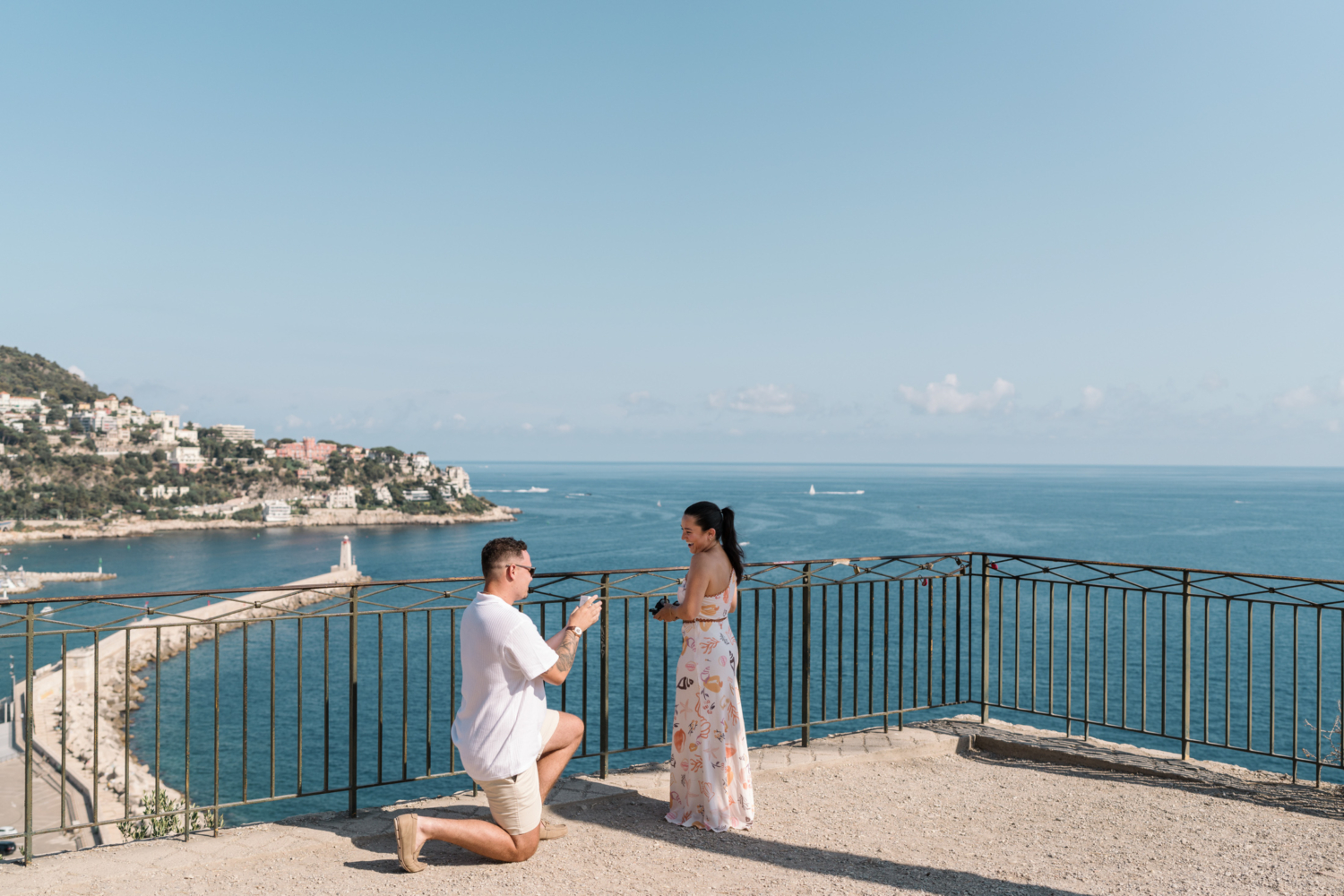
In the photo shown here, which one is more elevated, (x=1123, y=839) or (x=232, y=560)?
(x=1123, y=839)

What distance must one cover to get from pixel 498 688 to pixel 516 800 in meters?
0.57

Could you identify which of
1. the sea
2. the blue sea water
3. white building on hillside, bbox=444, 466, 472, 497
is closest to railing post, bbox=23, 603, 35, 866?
the sea

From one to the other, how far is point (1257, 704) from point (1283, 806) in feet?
101

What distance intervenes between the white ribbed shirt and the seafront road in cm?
57

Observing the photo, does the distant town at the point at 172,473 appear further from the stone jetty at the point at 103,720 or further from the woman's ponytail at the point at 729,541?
the woman's ponytail at the point at 729,541

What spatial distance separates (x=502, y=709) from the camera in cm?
392

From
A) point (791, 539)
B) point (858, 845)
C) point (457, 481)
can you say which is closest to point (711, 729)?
point (858, 845)

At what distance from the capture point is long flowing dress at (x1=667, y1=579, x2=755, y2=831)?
4.54 meters

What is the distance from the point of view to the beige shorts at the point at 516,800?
3.97 meters

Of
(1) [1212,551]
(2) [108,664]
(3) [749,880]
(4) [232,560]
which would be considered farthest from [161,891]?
(4) [232,560]

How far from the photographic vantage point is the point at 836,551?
69.9 meters

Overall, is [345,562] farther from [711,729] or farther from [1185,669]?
[1185,669]

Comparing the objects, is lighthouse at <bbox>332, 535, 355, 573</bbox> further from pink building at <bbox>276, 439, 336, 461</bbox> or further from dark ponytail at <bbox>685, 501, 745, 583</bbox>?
dark ponytail at <bbox>685, 501, 745, 583</bbox>

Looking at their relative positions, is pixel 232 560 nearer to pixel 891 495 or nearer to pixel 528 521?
pixel 528 521
